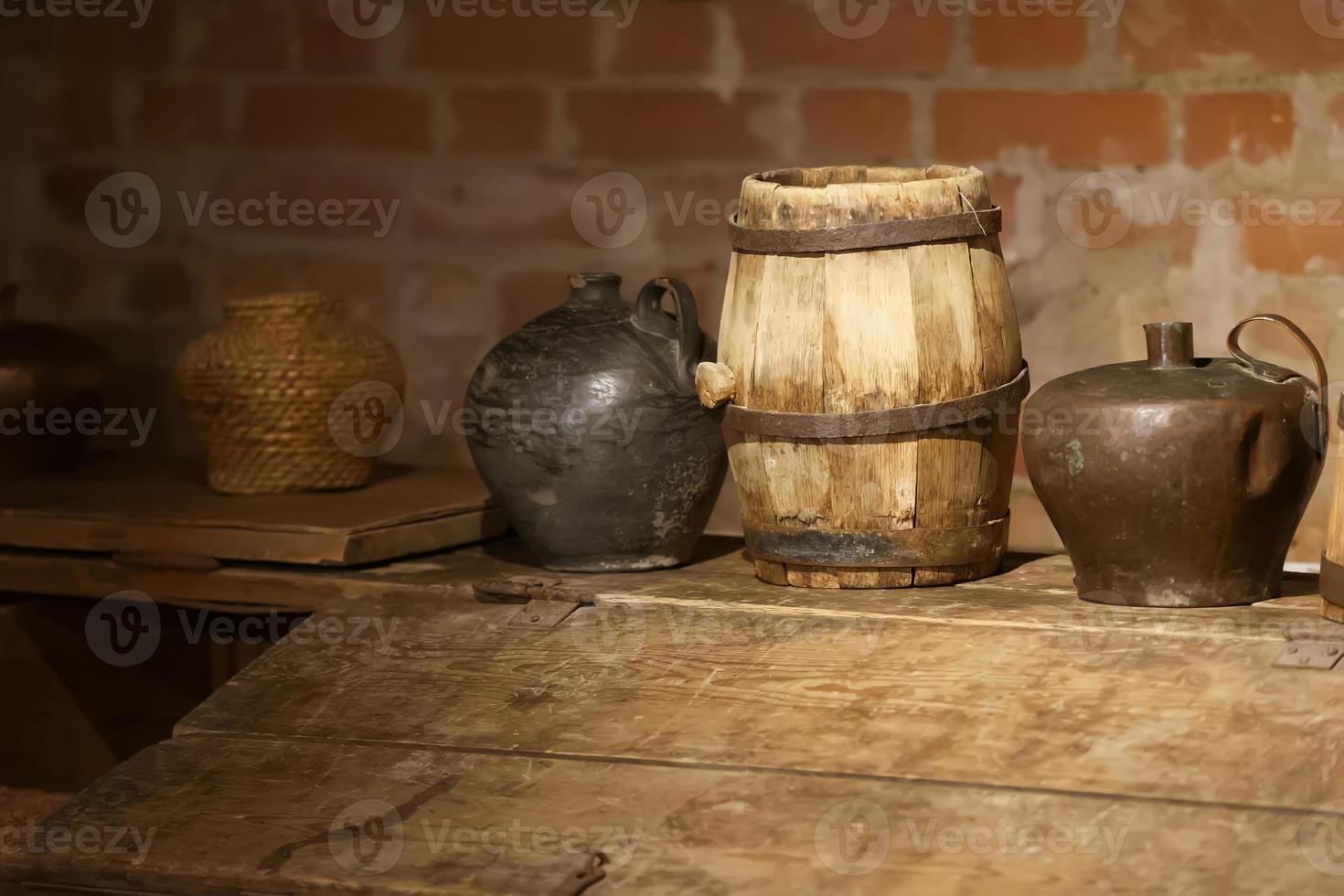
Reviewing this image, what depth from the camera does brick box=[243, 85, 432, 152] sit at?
3516 millimetres

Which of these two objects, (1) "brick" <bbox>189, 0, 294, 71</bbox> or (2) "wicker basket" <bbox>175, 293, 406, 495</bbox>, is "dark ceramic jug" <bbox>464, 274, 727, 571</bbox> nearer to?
(2) "wicker basket" <bbox>175, 293, 406, 495</bbox>

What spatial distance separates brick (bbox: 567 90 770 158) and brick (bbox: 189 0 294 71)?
0.64m

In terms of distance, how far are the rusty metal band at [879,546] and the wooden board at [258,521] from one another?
0.65 metres

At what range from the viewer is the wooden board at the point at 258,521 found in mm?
2867

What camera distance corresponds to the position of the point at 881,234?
2.44 meters

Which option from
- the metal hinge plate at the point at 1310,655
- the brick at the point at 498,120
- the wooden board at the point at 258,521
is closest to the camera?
the metal hinge plate at the point at 1310,655

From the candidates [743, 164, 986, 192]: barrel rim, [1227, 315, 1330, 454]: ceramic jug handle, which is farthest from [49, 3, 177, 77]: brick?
[1227, 315, 1330, 454]: ceramic jug handle

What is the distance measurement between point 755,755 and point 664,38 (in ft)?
5.53

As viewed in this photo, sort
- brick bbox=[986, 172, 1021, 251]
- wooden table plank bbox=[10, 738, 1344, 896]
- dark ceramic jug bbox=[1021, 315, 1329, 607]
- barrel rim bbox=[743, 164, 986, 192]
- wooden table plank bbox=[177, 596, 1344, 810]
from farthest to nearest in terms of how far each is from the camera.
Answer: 1. brick bbox=[986, 172, 1021, 251]
2. barrel rim bbox=[743, 164, 986, 192]
3. dark ceramic jug bbox=[1021, 315, 1329, 607]
4. wooden table plank bbox=[177, 596, 1344, 810]
5. wooden table plank bbox=[10, 738, 1344, 896]

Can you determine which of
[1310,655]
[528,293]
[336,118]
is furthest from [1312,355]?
[336,118]

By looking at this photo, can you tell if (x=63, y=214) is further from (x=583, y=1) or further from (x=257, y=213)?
(x=583, y=1)

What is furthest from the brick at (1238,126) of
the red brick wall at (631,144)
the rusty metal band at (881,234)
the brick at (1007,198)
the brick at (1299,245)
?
the rusty metal band at (881,234)

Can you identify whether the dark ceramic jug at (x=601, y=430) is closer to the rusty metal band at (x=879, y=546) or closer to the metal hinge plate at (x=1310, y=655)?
the rusty metal band at (x=879, y=546)

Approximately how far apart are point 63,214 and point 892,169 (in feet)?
6.40
